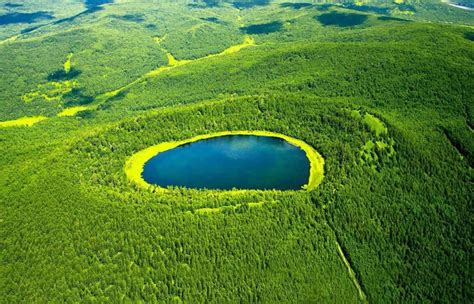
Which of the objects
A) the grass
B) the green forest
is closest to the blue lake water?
the grass

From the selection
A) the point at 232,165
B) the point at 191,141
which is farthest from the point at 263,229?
the point at 191,141

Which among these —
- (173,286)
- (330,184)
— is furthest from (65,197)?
(330,184)

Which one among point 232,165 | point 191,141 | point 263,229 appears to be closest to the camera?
point 263,229

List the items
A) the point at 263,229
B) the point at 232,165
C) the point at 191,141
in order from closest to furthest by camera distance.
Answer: the point at 263,229 < the point at 232,165 < the point at 191,141

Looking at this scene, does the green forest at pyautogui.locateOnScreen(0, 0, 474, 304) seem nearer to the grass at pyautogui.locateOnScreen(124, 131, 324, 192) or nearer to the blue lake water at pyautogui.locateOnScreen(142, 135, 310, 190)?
the grass at pyautogui.locateOnScreen(124, 131, 324, 192)

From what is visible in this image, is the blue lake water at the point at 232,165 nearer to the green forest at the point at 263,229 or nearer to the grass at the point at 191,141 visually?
the grass at the point at 191,141

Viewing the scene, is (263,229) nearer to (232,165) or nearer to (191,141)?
(232,165)
